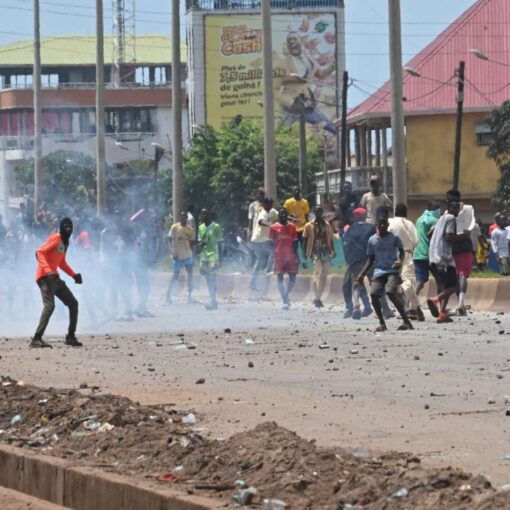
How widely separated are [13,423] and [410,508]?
4947mm

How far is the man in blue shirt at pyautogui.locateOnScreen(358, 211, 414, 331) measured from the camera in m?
20.5

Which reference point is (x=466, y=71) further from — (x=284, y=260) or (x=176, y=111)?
(x=284, y=260)

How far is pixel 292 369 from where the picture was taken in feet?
51.9

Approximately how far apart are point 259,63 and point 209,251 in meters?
67.0

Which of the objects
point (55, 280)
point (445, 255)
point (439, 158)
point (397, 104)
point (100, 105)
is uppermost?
point (100, 105)

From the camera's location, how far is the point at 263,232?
29.7 meters

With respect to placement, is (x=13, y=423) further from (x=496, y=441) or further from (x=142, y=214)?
(x=142, y=214)

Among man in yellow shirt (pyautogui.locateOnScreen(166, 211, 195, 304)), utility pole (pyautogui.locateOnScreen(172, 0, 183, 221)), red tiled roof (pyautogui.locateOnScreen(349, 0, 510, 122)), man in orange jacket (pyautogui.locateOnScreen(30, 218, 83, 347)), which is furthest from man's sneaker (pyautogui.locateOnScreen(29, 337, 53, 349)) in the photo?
red tiled roof (pyautogui.locateOnScreen(349, 0, 510, 122))

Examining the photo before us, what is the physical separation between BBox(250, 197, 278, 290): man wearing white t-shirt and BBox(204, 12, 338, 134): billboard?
214ft

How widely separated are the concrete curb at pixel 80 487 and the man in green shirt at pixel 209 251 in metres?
17.5

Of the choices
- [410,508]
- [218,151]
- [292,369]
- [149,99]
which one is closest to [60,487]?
[410,508]

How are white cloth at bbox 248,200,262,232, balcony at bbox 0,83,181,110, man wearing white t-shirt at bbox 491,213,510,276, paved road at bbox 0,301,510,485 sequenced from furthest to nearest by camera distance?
balcony at bbox 0,83,181,110
man wearing white t-shirt at bbox 491,213,510,276
white cloth at bbox 248,200,262,232
paved road at bbox 0,301,510,485

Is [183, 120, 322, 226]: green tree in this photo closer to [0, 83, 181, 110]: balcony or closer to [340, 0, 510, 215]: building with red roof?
[340, 0, 510, 215]: building with red roof

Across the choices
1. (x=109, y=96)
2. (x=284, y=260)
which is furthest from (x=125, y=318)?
(x=109, y=96)
